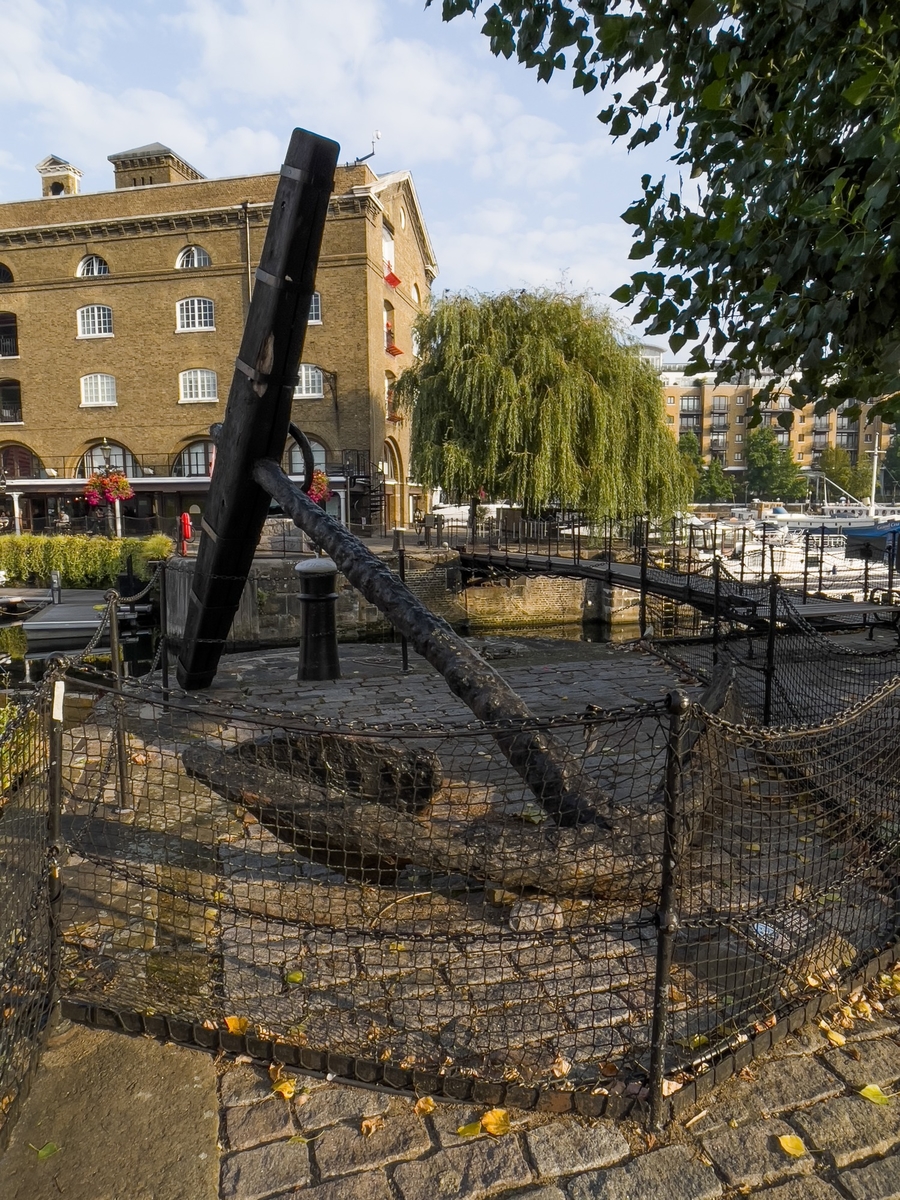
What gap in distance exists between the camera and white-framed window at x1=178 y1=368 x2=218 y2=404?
31.7 m

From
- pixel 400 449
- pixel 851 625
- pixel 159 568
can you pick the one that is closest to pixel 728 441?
pixel 400 449

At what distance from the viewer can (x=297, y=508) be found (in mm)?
4781

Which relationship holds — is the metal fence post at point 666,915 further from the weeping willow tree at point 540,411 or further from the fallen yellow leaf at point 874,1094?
the weeping willow tree at point 540,411

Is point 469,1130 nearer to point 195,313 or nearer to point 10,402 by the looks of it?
point 195,313

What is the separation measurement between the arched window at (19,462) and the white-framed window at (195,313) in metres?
8.25

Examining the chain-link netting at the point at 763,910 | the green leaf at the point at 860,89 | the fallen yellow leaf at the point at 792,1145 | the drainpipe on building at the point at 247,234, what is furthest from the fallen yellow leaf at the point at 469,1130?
the drainpipe on building at the point at 247,234

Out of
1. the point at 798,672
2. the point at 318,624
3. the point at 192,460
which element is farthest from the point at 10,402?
the point at 798,672

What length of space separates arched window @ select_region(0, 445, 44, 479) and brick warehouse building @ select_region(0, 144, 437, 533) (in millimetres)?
58

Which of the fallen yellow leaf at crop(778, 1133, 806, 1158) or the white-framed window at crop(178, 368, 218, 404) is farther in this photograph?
the white-framed window at crop(178, 368, 218, 404)

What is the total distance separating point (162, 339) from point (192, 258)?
3370mm

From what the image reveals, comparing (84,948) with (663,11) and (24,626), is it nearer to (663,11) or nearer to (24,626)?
(663,11)

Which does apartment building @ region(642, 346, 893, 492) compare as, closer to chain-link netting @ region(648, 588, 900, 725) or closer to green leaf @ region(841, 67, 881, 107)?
chain-link netting @ region(648, 588, 900, 725)

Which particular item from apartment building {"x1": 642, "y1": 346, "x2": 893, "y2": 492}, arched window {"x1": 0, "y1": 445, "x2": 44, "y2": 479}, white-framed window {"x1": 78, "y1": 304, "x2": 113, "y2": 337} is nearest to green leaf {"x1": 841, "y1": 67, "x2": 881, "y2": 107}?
white-framed window {"x1": 78, "y1": 304, "x2": 113, "y2": 337}

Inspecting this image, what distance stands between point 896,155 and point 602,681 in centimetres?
672
